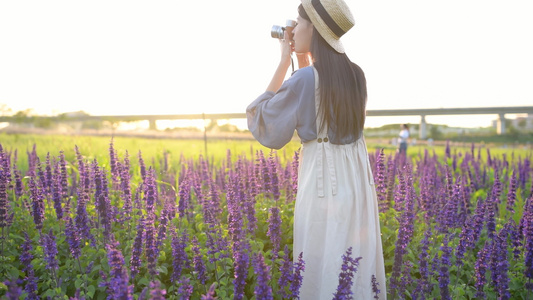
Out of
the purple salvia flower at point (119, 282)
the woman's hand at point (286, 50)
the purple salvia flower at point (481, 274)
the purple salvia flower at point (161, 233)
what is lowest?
the purple salvia flower at point (481, 274)

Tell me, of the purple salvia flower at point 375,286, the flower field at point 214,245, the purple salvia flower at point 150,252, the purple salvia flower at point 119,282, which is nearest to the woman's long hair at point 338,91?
the flower field at point 214,245

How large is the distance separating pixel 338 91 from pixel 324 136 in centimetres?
31

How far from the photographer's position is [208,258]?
140 inches

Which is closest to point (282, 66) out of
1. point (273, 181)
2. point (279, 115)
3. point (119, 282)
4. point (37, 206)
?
point (279, 115)

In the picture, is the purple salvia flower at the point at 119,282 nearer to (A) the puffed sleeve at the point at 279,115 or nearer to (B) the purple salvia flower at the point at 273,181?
(A) the puffed sleeve at the point at 279,115

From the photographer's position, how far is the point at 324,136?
122 inches

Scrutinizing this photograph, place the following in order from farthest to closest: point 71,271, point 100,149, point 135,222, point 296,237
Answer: point 100,149 < point 135,222 < point 71,271 < point 296,237

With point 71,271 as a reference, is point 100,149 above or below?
above

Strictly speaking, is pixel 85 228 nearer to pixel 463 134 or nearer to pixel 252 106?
pixel 252 106

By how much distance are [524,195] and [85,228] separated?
6.77m

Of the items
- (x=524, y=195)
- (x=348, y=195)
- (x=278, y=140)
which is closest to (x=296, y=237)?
(x=348, y=195)

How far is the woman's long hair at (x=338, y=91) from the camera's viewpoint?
300 cm

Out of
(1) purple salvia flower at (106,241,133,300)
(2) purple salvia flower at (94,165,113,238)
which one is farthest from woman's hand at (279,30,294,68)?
(2) purple salvia flower at (94,165,113,238)

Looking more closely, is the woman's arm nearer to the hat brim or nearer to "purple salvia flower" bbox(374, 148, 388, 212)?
the hat brim
